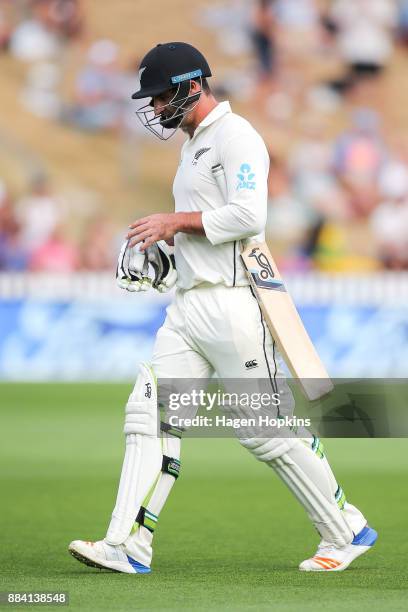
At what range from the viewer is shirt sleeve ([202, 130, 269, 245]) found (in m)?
4.96

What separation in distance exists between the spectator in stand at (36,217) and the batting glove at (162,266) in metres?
10.5

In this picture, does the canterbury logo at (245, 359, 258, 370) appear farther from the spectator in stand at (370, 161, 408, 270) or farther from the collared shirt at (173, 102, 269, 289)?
the spectator in stand at (370, 161, 408, 270)

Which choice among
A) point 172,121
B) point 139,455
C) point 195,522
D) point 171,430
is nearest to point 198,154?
point 172,121

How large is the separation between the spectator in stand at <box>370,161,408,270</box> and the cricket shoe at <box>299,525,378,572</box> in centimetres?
1059

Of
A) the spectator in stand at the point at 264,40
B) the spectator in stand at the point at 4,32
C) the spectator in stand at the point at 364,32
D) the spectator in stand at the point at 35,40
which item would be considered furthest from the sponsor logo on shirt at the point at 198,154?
the spectator in stand at the point at 4,32

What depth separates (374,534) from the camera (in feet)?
17.2

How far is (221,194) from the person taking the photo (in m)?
5.14

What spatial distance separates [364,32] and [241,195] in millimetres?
14855

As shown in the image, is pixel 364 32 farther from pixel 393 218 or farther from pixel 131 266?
pixel 131 266

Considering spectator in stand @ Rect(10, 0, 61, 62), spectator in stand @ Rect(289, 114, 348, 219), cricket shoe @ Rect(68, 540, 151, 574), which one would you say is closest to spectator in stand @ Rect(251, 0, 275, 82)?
spectator in stand @ Rect(289, 114, 348, 219)

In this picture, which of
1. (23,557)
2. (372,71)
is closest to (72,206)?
(372,71)

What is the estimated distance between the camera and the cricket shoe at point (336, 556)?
5137 mm

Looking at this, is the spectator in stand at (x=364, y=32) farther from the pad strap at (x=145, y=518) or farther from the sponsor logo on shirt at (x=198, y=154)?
the pad strap at (x=145, y=518)

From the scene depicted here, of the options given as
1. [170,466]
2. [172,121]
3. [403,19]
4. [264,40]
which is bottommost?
[170,466]
